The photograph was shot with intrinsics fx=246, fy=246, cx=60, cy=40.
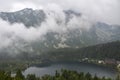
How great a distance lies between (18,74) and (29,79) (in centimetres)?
1407

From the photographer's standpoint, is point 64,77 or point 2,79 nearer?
point 2,79

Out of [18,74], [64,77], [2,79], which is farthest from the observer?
[64,77]

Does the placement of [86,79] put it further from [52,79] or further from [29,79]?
[29,79]

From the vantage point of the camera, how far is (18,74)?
557ft

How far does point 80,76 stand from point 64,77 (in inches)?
498

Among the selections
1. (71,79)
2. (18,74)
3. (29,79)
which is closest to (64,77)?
(71,79)

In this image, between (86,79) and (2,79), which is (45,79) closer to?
(86,79)

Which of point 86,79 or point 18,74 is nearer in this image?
point 18,74

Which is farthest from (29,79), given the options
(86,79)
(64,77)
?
(86,79)

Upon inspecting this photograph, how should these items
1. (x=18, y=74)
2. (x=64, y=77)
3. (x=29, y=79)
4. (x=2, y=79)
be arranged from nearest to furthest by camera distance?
(x=2, y=79) < (x=18, y=74) < (x=29, y=79) < (x=64, y=77)

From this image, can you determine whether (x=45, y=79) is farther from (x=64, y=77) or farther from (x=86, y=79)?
(x=86, y=79)

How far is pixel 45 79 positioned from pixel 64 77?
16.4 m

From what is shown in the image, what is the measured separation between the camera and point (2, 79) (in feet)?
455

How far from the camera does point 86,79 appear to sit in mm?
184375
